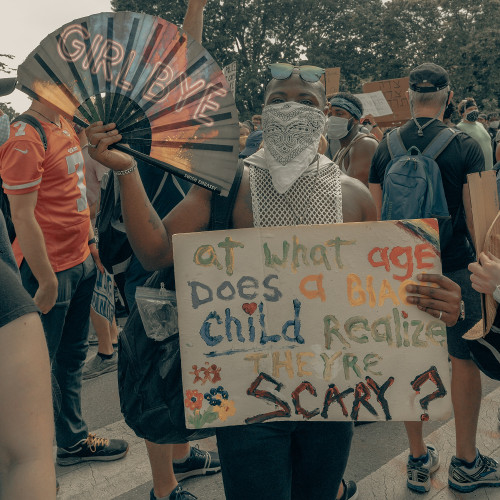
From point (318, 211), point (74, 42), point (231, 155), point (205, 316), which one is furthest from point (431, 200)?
point (74, 42)

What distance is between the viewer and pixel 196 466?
3174 mm

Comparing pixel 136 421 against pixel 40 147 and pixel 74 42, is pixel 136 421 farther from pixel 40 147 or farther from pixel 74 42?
pixel 40 147

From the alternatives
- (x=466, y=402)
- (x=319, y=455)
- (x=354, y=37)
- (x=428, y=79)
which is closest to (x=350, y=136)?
(x=428, y=79)

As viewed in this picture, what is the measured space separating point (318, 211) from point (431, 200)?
48.1 inches


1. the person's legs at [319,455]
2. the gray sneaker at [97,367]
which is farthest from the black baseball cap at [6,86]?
the gray sneaker at [97,367]

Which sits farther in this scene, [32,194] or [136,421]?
[32,194]

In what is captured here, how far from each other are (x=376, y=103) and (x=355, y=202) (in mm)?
6761

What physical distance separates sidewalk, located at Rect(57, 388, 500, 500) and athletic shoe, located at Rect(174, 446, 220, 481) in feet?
0.11

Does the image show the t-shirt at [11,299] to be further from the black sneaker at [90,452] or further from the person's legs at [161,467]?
the black sneaker at [90,452]

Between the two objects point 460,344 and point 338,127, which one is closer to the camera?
point 460,344

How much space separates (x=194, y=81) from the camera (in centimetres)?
172

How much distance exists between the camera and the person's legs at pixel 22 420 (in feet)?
3.22

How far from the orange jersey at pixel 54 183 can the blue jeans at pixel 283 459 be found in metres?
1.69

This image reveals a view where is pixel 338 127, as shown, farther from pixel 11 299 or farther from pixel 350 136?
pixel 11 299
